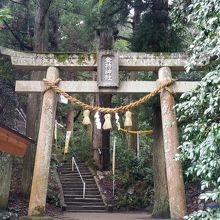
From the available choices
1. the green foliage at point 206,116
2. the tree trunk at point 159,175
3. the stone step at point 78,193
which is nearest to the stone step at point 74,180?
the stone step at point 78,193

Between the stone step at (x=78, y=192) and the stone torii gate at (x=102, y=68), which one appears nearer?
the stone torii gate at (x=102, y=68)

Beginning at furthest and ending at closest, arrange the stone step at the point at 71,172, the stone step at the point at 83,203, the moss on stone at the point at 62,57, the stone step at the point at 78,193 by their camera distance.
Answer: the stone step at the point at 71,172 < the stone step at the point at 78,193 < the stone step at the point at 83,203 < the moss on stone at the point at 62,57

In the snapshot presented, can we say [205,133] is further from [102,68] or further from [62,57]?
[62,57]

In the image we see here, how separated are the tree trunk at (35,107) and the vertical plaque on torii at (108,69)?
14.6 feet

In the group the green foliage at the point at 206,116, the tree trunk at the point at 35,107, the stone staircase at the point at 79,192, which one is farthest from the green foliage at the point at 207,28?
the stone staircase at the point at 79,192

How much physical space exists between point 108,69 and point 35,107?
498 cm

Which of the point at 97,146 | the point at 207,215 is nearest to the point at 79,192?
the point at 97,146

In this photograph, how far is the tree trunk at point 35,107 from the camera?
12.3 m

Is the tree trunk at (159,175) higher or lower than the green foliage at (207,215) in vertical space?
higher

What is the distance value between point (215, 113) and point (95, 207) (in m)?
10.6

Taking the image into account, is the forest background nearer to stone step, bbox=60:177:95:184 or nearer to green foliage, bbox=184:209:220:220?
green foliage, bbox=184:209:220:220

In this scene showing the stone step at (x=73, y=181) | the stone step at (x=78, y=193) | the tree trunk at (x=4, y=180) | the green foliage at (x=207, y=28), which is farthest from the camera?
the stone step at (x=73, y=181)

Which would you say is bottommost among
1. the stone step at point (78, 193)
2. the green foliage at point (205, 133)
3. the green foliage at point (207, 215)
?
the green foliage at point (207, 215)

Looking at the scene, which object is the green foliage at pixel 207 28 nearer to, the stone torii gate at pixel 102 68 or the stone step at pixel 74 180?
the stone torii gate at pixel 102 68
